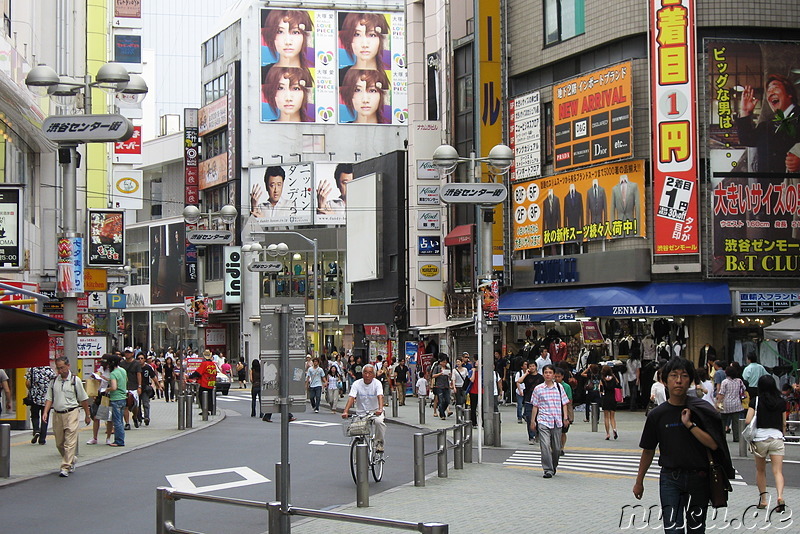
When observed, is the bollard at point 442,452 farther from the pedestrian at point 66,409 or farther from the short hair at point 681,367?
the short hair at point 681,367

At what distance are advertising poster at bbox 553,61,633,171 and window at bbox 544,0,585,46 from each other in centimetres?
173

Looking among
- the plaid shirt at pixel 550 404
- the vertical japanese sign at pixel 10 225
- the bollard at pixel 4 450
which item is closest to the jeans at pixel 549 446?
the plaid shirt at pixel 550 404

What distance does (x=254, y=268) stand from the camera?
137ft

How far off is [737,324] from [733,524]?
2272cm

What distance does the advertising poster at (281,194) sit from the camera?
79.6 m

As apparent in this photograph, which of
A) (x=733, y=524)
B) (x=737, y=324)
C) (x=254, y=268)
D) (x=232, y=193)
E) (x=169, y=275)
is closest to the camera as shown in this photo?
(x=733, y=524)

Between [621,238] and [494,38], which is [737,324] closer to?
[621,238]

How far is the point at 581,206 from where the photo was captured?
1484 inches

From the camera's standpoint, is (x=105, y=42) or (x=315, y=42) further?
(x=315, y=42)

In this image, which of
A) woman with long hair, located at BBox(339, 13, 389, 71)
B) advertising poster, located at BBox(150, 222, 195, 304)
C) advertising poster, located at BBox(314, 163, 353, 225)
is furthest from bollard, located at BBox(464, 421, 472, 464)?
advertising poster, located at BBox(150, 222, 195, 304)

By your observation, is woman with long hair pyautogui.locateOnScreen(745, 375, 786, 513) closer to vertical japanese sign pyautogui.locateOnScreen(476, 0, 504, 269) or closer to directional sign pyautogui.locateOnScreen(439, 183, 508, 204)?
directional sign pyautogui.locateOnScreen(439, 183, 508, 204)

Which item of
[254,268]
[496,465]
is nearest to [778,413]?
[496,465]

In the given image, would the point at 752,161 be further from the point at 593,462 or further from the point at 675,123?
the point at 593,462

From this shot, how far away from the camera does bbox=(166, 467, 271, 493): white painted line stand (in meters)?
16.5
